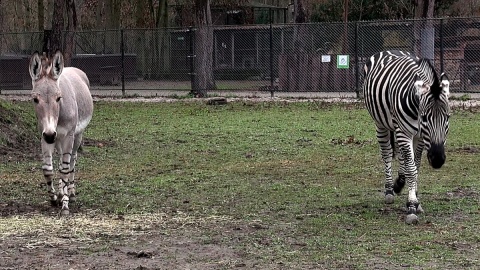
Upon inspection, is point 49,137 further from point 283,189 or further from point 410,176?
point 410,176

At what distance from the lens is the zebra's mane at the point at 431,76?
27.6ft

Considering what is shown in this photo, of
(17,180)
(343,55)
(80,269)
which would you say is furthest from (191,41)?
(80,269)

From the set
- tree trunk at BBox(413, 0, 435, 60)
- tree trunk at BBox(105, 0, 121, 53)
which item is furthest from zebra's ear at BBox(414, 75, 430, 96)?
tree trunk at BBox(105, 0, 121, 53)

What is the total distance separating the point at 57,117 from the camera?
9219 millimetres

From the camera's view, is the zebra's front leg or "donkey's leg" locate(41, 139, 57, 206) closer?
the zebra's front leg

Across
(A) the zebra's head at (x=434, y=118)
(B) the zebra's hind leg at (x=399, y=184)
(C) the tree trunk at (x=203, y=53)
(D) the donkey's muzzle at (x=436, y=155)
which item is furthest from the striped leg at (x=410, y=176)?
(C) the tree trunk at (x=203, y=53)

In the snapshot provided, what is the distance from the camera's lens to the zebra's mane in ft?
27.6

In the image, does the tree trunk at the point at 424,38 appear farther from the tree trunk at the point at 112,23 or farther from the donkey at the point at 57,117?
the donkey at the point at 57,117

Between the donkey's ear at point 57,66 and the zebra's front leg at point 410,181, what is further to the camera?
the donkey's ear at point 57,66

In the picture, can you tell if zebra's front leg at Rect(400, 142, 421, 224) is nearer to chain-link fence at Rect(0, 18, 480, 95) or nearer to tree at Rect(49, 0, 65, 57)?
tree at Rect(49, 0, 65, 57)

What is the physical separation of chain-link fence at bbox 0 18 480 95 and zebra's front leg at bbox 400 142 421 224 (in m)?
17.6

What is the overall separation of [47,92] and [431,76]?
4099 millimetres

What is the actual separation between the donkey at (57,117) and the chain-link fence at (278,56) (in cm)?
1748

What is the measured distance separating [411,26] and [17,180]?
18441 millimetres
